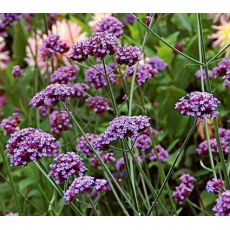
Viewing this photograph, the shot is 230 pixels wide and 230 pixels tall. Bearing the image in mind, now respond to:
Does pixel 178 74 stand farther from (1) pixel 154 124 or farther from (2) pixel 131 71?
(2) pixel 131 71

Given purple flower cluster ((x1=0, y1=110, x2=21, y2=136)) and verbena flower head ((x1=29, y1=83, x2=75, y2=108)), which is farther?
purple flower cluster ((x1=0, y1=110, x2=21, y2=136))

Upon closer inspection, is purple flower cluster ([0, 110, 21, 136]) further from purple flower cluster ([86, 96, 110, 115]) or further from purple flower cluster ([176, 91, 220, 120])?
purple flower cluster ([176, 91, 220, 120])

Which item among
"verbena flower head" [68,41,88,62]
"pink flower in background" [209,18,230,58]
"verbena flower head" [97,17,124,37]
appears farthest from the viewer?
"pink flower in background" [209,18,230,58]

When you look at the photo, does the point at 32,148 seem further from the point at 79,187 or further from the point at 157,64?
the point at 157,64

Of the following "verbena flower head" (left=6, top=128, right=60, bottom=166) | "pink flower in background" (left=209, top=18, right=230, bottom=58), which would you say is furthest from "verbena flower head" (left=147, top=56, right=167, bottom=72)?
"verbena flower head" (left=6, top=128, right=60, bottom=166)

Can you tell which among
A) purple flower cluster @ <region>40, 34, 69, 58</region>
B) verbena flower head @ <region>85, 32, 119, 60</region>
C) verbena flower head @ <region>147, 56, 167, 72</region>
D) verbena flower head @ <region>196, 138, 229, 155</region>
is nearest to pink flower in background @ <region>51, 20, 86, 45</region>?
verbena flower head @ <region>147, 56, 167, 72</region>

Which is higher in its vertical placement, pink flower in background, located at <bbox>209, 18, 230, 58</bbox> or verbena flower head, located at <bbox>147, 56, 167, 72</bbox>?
pink flower in background, located at <bbox>209, 18, 230, 58</bbox>

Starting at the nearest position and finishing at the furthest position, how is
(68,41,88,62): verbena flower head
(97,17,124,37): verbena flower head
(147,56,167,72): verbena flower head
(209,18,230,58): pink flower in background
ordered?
(68,41,88,62): verbena flower head → (97,17,124,37): verbena flower head → (147,56,167,72): verbena flower head → (209,18,230,58): pink flower in background

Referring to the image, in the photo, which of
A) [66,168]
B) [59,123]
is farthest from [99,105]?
[66,168]

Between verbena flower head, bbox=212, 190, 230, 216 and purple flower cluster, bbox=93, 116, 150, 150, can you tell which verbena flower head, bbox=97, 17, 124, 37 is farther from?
verbena flower head, bbox=212, 190, 230, 216

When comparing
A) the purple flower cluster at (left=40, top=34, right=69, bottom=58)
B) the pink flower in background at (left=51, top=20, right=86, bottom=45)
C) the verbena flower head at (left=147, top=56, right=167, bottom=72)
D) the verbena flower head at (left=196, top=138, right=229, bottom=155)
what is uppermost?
the purple flower cluster at (left=40, top=34, right=69, bottom=58)
